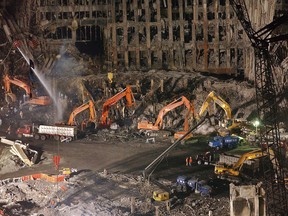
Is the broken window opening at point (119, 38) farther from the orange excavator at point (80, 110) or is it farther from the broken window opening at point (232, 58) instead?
the orange excavator at point (80, 110)

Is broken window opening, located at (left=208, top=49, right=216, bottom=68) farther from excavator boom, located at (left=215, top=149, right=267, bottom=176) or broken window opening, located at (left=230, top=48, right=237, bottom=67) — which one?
excavator boom, located at (left=215, top=149, right=267, bottom=176)

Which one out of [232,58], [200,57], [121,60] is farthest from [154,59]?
[232,58]

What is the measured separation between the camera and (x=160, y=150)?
1469 inches

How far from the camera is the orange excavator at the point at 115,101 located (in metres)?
41.1

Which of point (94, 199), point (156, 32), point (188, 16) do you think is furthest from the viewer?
point (156, 32)

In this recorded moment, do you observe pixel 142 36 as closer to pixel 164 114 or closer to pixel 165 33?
pixel 165 33

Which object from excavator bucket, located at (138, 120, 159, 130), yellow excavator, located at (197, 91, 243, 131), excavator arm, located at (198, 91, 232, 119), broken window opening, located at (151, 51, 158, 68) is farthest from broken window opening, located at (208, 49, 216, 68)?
excavator bucket, located at (138, 120, 159, 130)

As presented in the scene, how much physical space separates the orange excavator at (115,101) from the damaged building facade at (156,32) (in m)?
9.99

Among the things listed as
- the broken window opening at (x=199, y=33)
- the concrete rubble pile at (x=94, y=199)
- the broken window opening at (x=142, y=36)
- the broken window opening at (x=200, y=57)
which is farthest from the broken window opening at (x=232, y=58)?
the concrete rubble pile at (x=94, y=199)

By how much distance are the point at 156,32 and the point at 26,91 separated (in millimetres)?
15024

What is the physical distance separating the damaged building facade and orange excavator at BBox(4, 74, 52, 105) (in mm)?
8849

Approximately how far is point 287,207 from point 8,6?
4083 centimetres

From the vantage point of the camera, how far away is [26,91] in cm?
4631

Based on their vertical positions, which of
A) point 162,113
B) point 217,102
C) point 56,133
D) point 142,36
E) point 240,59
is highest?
point 142,36
